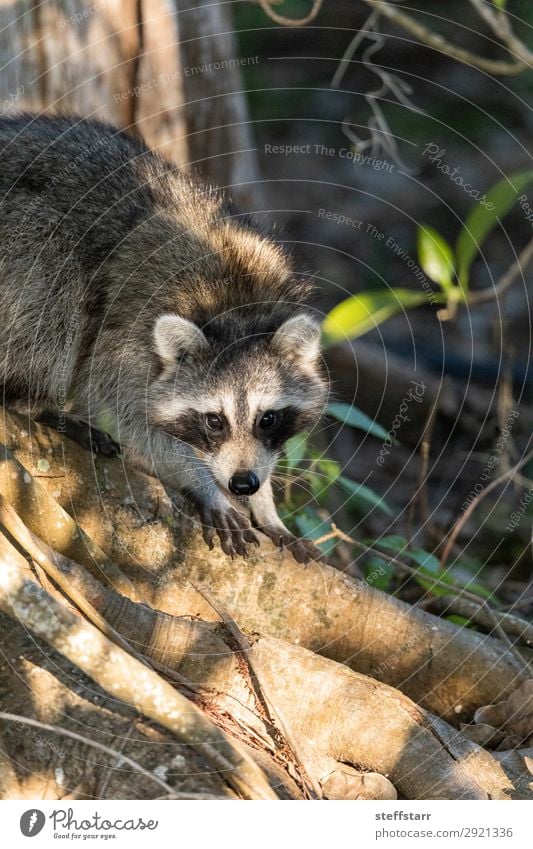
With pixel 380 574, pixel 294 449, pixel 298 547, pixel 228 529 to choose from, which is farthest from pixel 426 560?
pixel 228 529

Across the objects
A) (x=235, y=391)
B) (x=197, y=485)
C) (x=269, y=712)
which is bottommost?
(x=269, y=712)

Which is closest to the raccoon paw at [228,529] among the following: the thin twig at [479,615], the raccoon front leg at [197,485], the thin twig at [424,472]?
the raccoon front leg at [197,485]

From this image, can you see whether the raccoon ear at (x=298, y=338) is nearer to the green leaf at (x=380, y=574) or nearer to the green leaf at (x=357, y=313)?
the green leaf at (x=357, y=313)

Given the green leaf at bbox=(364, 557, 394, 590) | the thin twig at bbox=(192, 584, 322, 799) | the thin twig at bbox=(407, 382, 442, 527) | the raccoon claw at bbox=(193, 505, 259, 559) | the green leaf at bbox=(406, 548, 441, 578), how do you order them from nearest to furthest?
the thin twig at bbox=(192, 584, 322, 799), the raccoon claw at bbox=(193, 505, 259, 559), the green leaf at bbox=(406, 548, 441, 578), the green leaf at bbox=(364, 557, 394, 590), the thin twig at bbox=(407, 382, 442, 527)

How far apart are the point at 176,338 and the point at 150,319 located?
0.35 m

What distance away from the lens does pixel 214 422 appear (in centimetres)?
555

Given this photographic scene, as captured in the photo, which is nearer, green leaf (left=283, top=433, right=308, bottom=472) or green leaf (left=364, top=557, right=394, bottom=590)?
green leaf (left=283, top=433, right=308, bottom=472)

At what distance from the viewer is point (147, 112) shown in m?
7.56

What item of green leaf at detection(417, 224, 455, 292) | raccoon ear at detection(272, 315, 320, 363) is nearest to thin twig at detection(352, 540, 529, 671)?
raccoon ear at detection(272, 315, 320, 363)

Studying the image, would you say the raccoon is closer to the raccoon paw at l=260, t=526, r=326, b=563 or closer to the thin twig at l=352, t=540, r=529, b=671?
the raccoon paw at l=260, t=526, r=326, b=563

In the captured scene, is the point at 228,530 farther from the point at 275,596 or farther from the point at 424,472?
the point at 424,472

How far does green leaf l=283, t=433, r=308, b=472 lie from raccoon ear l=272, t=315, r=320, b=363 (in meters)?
0.54

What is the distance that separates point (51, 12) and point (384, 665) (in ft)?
Result: 16.5

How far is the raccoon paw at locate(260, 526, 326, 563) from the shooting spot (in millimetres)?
5188
